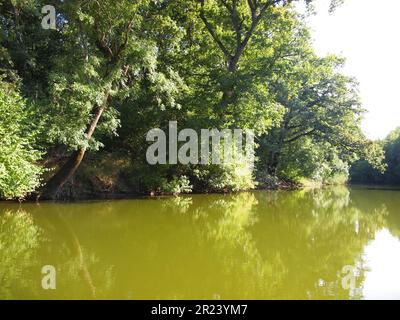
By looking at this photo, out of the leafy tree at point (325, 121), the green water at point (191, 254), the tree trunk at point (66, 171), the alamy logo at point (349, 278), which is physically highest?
the leafy tree at point (325, 121)

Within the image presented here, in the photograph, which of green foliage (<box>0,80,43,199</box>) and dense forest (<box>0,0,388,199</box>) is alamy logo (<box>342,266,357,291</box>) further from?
dense forest (<box>0,0,388,199</box>)

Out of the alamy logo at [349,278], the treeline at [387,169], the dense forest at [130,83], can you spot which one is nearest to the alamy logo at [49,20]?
the dense forest at [130,83]

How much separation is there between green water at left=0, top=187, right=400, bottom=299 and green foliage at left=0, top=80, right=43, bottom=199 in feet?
2.68

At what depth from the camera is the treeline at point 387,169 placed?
48.8 metres

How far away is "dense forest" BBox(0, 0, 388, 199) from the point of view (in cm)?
1206

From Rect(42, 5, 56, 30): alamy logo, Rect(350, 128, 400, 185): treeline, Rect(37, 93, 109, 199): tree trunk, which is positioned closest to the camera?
Rect(37, 93, 109, 199): tree trunk

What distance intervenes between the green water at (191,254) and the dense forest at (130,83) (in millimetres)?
2517

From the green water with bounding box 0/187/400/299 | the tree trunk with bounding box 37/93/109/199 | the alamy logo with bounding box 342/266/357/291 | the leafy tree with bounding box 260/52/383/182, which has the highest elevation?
the leafy tree with bounding box 260/52/383/182

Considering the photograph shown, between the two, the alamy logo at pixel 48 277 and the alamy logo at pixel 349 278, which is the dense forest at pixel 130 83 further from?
the alamy logo at pixel 349 278

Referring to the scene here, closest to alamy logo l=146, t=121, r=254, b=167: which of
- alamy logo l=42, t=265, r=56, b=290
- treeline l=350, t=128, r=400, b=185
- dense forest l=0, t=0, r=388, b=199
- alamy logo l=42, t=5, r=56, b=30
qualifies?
dense forest l=0, t=0, r=388, b=199
